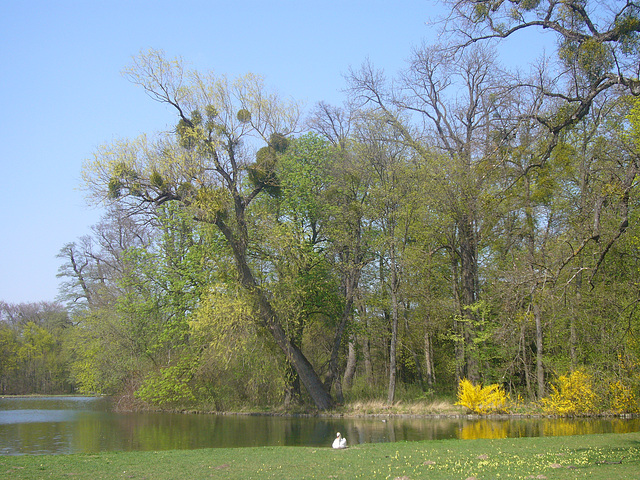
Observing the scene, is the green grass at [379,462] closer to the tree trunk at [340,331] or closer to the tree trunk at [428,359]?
the tree trunk at [340,331]

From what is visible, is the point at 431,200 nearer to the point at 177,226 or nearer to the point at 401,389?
the point at 401,389

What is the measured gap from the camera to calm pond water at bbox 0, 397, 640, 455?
1611 centimetres

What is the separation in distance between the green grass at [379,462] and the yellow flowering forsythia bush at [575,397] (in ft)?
→ 20.5

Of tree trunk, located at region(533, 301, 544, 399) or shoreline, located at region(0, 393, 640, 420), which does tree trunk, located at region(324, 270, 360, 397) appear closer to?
shoreline, located at region(0, 393, 640, 420)

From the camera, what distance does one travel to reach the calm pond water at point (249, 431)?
16.1 m

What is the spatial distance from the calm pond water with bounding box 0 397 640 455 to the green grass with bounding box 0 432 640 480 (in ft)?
8.27

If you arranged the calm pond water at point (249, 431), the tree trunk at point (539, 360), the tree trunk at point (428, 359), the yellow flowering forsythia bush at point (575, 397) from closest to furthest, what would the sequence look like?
1. the calm pond water at point (249, 431)
2. the yellow flowering forsythia bush at point (575, 397)
3. the tree trunk at point (539, 360)
4. the tree trunk at point (428, 359)

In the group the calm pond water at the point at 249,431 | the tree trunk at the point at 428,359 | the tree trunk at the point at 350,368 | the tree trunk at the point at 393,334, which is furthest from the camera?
the tree trunk at the point at 350,368

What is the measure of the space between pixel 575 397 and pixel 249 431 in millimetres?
12408

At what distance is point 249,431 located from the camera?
64.4 ft

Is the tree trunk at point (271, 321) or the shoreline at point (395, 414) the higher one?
the tree trunk at point (271, 321)

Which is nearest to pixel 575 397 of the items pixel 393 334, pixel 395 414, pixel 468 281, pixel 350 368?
pixel 468 281

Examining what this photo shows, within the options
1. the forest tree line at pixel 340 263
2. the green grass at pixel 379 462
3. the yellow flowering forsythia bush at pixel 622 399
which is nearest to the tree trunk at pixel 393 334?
the forest tree line at pixel 340 263

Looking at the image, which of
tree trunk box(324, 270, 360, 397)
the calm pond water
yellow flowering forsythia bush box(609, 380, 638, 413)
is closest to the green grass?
the calm pond water
